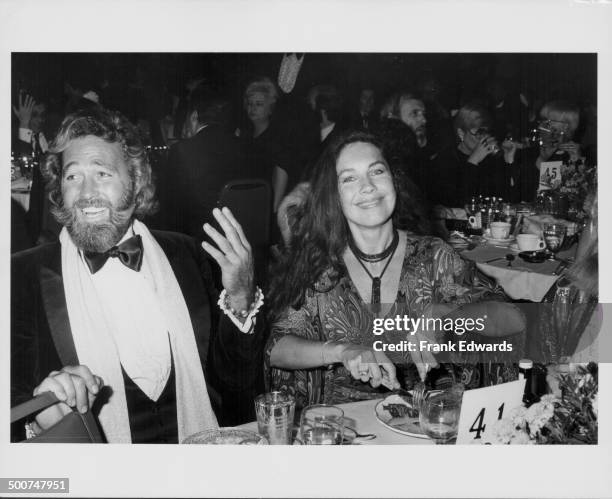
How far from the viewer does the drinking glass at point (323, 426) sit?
1.52 m

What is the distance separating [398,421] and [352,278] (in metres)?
0.57

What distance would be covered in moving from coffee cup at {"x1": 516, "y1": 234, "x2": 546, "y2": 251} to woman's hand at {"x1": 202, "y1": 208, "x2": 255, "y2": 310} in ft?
2.81

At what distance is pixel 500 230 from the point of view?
2.02 m

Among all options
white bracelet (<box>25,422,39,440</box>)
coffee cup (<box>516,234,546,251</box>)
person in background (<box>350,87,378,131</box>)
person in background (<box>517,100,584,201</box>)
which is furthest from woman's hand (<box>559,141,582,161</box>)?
white bracelet (<box>25,422,39,440</box>)

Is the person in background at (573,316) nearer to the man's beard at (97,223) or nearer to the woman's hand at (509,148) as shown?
the woman's hand at (509,148)

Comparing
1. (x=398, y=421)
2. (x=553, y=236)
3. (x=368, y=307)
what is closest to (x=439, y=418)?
(x=398, y=421)

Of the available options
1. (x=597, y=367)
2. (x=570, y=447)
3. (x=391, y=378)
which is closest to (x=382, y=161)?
(x=391, y=378)

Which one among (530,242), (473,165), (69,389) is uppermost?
(473,165)

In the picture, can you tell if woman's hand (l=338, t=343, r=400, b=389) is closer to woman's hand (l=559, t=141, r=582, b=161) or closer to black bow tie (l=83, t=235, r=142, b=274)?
black bow tie (l=83, t=235, r=142, b=274)

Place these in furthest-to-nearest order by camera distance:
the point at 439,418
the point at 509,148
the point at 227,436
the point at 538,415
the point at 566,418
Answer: the point at 509,148
the point at 566,418
the point at 227,436
the point at 538,415
the point at 439,418

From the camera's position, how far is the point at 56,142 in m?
2.01

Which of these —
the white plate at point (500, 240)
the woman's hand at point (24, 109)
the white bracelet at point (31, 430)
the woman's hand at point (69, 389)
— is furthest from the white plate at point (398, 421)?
the woman's hand at point (24, 109)

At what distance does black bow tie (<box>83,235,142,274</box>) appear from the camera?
6.67ft

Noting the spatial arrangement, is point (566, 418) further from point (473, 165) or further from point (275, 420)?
point (275, 420)
